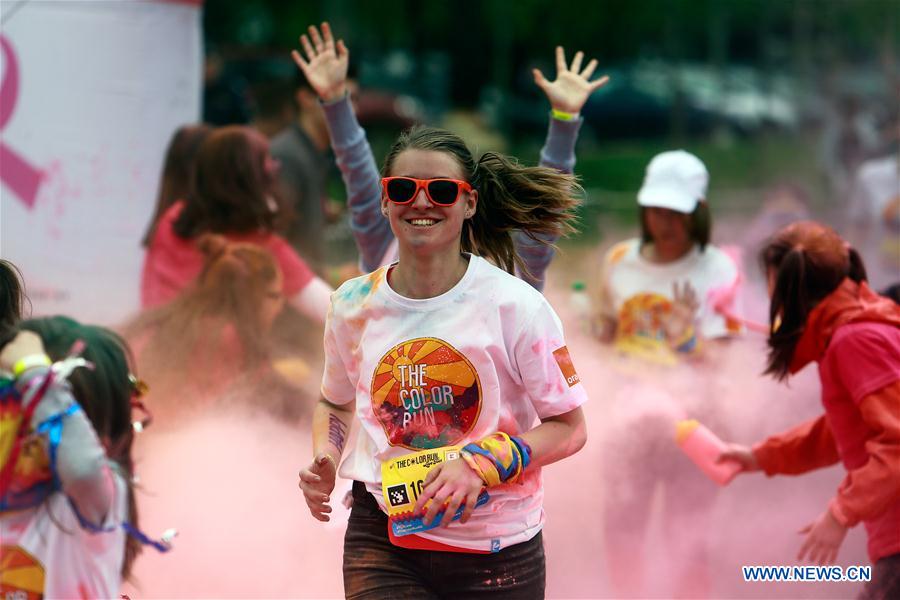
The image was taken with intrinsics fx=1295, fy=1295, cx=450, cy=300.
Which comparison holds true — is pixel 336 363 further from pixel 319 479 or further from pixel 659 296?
pixel 659 296

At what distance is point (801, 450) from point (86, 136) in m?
4.04

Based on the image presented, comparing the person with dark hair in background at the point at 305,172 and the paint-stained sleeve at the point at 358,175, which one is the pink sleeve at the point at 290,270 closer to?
the person with dark hair in background at the point at 305,172

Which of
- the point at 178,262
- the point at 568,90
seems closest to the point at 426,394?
the point at 568,90

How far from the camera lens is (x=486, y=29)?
22078mm

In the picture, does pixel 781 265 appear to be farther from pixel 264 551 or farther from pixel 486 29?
pixel 486 29

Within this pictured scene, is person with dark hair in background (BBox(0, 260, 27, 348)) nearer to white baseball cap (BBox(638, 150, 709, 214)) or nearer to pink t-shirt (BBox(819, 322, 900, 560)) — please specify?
pink t-shirt (BBox(819, 322, 900, 560))

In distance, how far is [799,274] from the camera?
3.89m

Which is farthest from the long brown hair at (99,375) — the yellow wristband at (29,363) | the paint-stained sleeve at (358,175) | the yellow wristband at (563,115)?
the yellow wristband at (563,115)

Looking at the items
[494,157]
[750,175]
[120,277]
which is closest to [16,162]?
[120,277]

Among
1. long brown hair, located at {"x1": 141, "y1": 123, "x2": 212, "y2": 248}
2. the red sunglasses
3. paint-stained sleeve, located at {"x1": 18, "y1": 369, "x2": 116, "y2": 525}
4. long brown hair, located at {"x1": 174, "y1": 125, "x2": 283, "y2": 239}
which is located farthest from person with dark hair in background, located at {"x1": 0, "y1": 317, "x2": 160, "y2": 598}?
long brown hair, located at {"x1": 141, "y1": 123, "x2": 212, "y2": 248}

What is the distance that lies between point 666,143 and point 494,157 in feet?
62.6

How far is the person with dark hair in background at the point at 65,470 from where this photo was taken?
253 centimetres

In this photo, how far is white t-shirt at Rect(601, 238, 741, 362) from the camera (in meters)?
5.06

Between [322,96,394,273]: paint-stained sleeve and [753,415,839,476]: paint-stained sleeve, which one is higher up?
[322,96,394,273]: paint-stained sleeve
